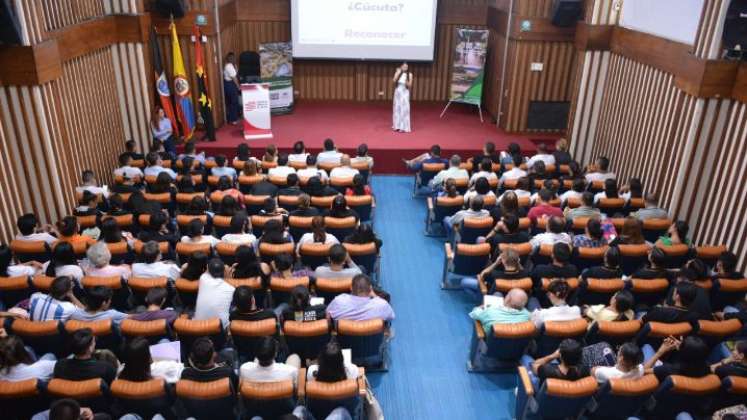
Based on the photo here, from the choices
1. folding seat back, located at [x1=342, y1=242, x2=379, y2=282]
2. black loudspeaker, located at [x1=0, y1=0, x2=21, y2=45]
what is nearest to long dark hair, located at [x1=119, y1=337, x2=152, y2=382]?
folding seat back, located at [x1=342, y1=242, x2=379, y2=282]

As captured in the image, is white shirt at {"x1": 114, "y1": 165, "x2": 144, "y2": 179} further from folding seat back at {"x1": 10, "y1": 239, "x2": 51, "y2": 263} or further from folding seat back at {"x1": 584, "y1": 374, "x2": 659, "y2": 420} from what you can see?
folding seat back at {"x1": 584, "y1": 374, "x2": 659, "y2": 420}

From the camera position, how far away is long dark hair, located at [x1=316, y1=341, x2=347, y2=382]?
383cm

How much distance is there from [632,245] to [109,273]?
5.17 m

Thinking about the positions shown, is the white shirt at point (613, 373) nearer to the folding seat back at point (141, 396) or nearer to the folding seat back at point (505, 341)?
the folding seat back at point (505, 341)

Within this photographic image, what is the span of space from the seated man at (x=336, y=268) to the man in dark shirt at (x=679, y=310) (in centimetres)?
256

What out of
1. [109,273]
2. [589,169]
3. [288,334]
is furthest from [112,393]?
[589,169]

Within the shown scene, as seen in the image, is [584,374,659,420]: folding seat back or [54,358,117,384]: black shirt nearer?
[54,358,117,384]: black shirt

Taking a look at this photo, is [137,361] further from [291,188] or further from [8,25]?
[8,25]

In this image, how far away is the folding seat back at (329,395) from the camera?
3.79m

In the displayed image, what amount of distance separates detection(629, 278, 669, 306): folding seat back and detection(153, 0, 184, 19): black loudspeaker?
8870 millimetres

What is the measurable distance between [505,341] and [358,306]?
1280 millimetres

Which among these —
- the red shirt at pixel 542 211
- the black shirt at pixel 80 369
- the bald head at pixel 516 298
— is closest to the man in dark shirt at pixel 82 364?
the black shirt at pixel 80 369

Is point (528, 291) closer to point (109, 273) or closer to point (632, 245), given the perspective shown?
point (632, 245)

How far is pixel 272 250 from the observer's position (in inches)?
223
